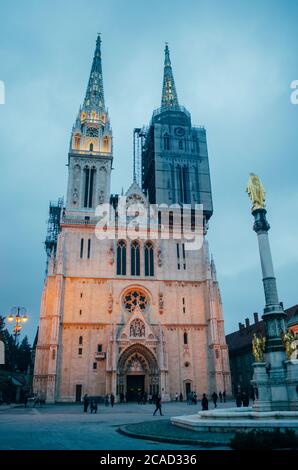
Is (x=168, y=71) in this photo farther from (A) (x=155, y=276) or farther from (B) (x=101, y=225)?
(A) (x=155, y=276)

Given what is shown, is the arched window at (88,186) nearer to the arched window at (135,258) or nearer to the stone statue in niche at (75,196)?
the stone statue in niche at (75,196)

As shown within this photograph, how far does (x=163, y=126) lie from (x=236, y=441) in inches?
1881

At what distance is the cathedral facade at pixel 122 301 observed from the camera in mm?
34344

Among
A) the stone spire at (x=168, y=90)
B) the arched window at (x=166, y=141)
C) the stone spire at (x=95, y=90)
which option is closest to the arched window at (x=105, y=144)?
the stone spire at (x=95, y=90)

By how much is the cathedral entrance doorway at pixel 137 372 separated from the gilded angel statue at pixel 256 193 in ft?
70.5

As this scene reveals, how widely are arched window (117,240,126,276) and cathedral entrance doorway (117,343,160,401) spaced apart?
7.98 metres

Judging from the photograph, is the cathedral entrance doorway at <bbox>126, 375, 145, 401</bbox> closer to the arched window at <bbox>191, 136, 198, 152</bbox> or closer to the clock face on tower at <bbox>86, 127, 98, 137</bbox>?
the clock face on tower at <bbox>86, 127, 98, 137</bbox>

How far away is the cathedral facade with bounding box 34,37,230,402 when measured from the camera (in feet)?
113

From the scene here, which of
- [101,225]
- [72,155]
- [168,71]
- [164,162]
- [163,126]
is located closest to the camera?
[101,225]

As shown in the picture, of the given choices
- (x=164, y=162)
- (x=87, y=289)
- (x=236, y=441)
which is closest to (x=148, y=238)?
(x=87, y=289)

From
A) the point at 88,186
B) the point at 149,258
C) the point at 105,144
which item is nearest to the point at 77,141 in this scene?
the point at 105,144

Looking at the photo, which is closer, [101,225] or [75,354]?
[75,354]

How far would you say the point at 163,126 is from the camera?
51188 mm

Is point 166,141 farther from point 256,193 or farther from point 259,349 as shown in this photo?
point 259,349
